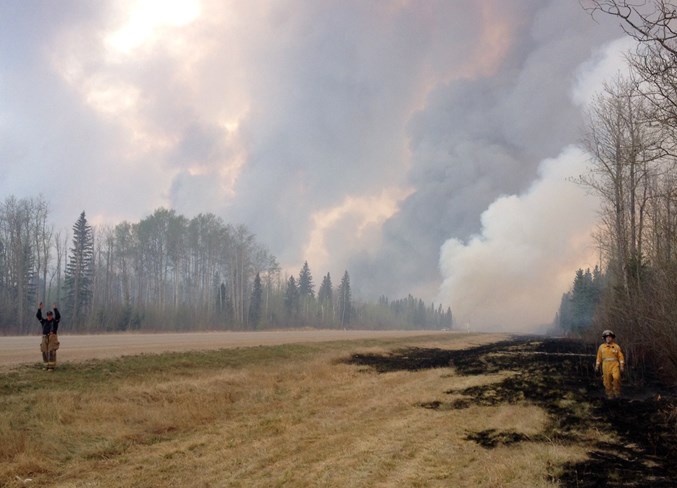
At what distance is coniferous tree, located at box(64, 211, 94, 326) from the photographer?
57938 mm

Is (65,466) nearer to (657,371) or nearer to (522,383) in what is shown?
(522,383)

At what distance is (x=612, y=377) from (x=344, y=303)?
98388mm

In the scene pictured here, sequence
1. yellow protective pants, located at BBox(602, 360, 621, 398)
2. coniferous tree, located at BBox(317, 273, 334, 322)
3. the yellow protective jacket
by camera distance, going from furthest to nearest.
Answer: coniferous tree, located at BBox(317, 273, 334, 322)
yellow protective pants, located at BBox(602, 360, 621, 398)
the yellow protective jacket

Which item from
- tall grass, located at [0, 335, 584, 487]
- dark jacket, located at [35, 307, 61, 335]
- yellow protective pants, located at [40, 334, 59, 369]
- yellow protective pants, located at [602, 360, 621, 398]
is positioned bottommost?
tall grass, located at [0, 335, 584, 487]

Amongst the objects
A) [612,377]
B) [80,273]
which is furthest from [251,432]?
[80,273]

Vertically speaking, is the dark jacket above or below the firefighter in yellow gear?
above

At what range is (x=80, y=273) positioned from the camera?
6119 cm

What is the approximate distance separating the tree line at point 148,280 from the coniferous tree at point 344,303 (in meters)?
9.70

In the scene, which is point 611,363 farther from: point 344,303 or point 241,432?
point 344,303

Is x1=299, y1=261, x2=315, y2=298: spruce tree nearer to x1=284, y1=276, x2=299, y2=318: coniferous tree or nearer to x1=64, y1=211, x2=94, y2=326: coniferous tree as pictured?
x1=284, y1=276, x2=299, y2=318: coniferous tree

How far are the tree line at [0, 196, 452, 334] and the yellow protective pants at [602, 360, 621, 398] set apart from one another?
51.3 metres

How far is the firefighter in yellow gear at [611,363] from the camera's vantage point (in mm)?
14258

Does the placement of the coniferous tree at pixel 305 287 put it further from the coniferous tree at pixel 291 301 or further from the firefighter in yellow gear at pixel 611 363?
the firefighter in yellow gear at pixel 611 363

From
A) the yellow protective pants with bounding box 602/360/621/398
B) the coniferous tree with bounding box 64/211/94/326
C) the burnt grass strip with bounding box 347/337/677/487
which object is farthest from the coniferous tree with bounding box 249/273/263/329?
the yellow protective pants with bounding box 602/360/621/398
